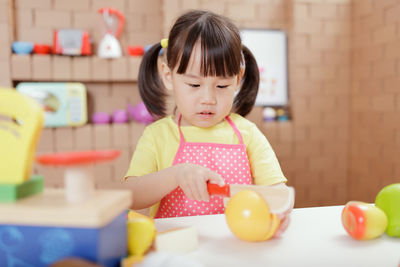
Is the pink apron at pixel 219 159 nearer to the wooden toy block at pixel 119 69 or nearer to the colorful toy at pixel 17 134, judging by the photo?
the colorful toy at pixel 17 134

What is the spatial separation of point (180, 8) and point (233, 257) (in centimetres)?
204

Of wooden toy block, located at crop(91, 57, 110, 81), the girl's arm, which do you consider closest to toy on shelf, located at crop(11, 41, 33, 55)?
wooden toy block, located at crop(91, 57, 110, 81)

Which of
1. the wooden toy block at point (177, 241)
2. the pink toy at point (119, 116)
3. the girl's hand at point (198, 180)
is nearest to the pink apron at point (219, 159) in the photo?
the girl's hand at point (198, 180)

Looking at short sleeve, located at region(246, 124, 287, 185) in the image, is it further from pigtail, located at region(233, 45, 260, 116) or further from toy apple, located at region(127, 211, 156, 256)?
toy apple, located at region(127, 211, 156, 256)

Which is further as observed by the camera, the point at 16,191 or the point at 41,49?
the point at 41,49

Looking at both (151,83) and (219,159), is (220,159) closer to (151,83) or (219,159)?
(219,159)

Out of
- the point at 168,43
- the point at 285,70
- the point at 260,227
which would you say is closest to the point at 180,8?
the point at 285,70

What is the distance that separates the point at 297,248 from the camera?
1.70 ft

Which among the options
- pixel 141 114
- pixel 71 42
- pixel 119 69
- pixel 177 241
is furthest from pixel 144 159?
pixel 71 42

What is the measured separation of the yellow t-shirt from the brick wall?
1447mm

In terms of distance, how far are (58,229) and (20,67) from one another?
2057 millimetres

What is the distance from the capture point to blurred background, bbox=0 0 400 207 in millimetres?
2182

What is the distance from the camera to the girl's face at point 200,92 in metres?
0.83

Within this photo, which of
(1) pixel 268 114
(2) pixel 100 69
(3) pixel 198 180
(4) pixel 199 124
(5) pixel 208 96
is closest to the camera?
(3) pixel 198 180
